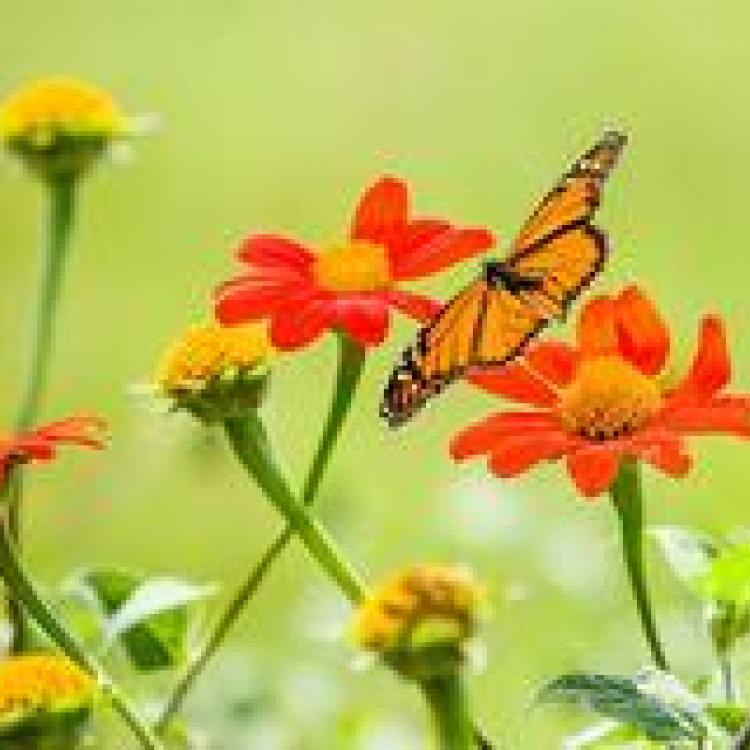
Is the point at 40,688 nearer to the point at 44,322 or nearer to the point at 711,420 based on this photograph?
the point at 711,420

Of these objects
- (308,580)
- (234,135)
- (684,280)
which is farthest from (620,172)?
(308,580)

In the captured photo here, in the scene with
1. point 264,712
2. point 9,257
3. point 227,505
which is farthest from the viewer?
point 9,257

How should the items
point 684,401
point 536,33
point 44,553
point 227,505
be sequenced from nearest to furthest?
point 684,401 < point 44,553 < point 227,505 < point 536,33

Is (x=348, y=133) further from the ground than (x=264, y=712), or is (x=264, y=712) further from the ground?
(x=348, y=133)

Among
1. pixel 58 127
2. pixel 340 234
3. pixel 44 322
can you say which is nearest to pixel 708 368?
pixel 44 322

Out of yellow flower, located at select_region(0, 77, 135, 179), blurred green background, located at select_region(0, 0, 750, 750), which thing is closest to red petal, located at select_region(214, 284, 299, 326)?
blurred green background, located at select_region(0, 0, 750, 750)

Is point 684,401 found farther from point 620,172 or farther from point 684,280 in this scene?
point 620,172

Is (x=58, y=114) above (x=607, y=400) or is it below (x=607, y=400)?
above

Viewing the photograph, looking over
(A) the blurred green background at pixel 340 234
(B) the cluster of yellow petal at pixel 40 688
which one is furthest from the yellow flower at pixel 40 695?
(A) the blurred green background at pixel 340 234
